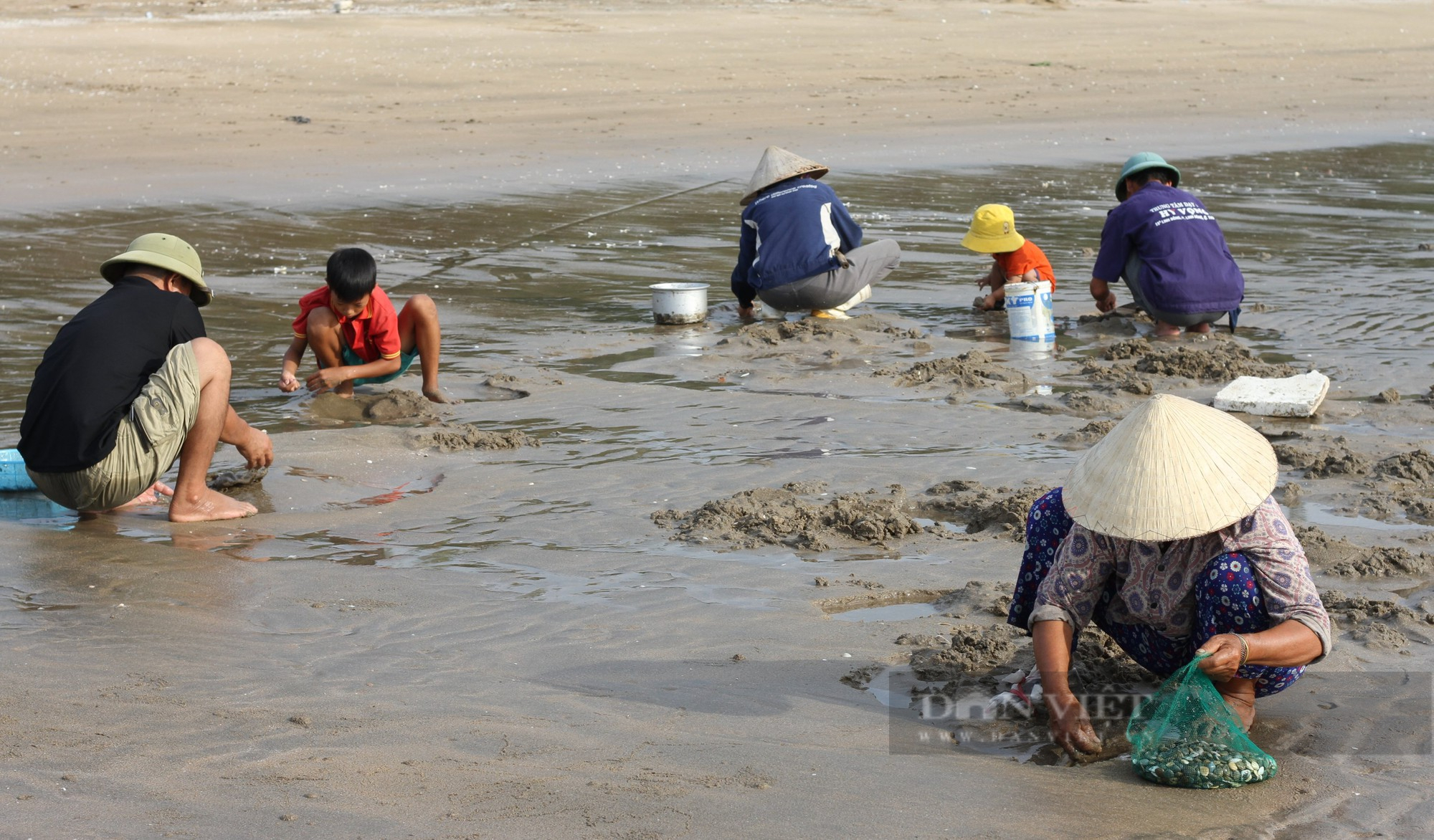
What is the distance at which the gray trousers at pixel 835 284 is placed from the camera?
792cm

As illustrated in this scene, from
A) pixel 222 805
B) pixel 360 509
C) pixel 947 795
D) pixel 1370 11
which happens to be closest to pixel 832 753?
pixel 947 795

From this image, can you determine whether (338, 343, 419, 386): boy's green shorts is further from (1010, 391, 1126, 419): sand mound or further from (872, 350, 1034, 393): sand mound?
(1010, 391, 1126, 419): sand mound

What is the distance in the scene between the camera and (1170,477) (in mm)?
2918

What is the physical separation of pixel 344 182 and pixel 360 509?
8.74m

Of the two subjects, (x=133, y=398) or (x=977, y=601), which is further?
(x=133, y=398)

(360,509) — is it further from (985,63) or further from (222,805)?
(985,63)

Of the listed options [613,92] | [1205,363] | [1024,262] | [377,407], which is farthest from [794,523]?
[613,92]

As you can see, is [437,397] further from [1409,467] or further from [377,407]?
[1409,467]

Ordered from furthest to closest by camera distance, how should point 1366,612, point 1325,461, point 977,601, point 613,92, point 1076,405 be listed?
point 613,92 < point 1076,405 < point 1325,461 < point 977,601 < point 1366,612

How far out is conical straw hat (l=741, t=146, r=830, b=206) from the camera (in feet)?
26.6

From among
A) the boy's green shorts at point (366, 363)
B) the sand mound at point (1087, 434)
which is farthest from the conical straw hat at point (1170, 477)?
the boy's green shorts at point (366, 363)

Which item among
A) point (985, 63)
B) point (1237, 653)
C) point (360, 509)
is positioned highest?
point (985, 63)

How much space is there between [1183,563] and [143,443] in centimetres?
322

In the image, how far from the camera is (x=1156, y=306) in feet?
24.9
